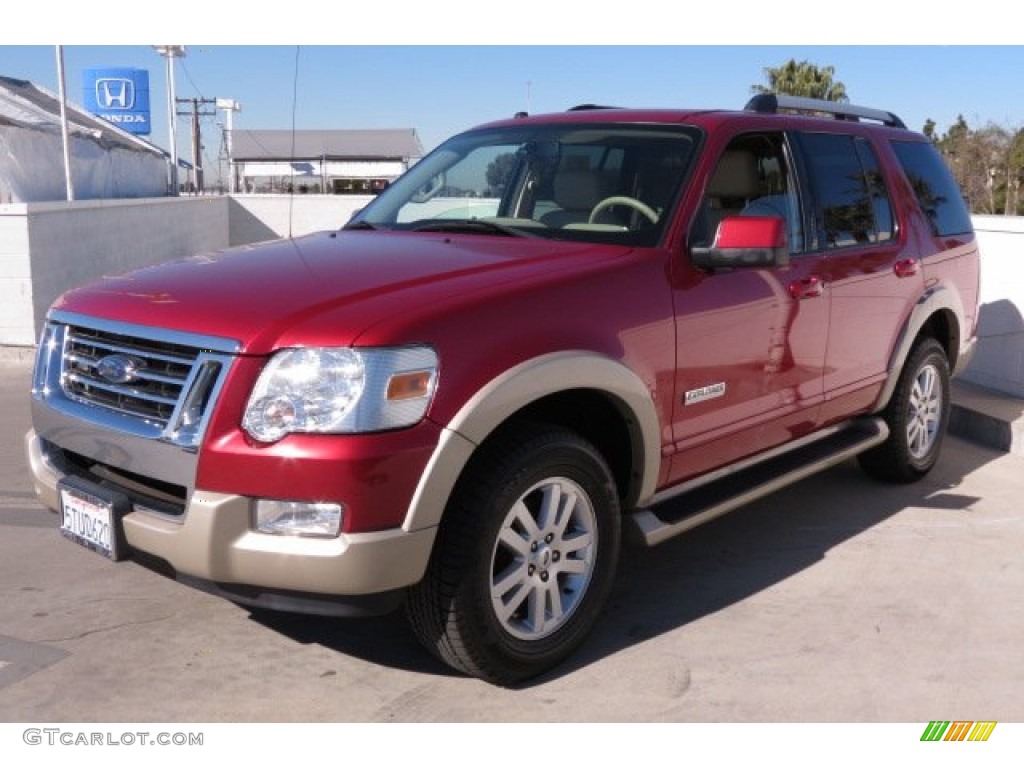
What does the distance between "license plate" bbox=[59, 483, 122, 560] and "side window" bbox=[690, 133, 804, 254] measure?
225 centimetres

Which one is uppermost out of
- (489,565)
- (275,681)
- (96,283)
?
(96,283)

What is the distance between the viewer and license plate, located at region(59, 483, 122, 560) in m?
3.27

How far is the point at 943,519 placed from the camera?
5445 mm

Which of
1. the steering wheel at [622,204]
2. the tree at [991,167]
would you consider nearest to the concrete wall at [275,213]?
the tree at [991,167]

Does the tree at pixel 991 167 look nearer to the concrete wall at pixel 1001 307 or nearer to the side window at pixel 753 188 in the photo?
the concrete wall at pixel 1001 307

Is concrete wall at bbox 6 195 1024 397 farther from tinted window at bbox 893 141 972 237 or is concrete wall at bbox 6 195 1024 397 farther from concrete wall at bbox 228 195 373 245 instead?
concrete wall at bbox 228 195 373 245

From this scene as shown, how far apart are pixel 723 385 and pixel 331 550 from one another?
1.80 meters

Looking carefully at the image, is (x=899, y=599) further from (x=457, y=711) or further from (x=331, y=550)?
(x=331, y=550)

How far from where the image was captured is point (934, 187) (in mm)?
6062

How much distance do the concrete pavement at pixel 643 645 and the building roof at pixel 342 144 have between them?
5060 cm

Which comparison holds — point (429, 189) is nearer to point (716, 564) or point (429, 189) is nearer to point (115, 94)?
point (716, 564)

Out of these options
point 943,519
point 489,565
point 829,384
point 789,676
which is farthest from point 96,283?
point 943,519

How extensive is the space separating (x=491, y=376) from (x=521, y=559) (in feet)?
2.04

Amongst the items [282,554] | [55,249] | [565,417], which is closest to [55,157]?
[55,249]
